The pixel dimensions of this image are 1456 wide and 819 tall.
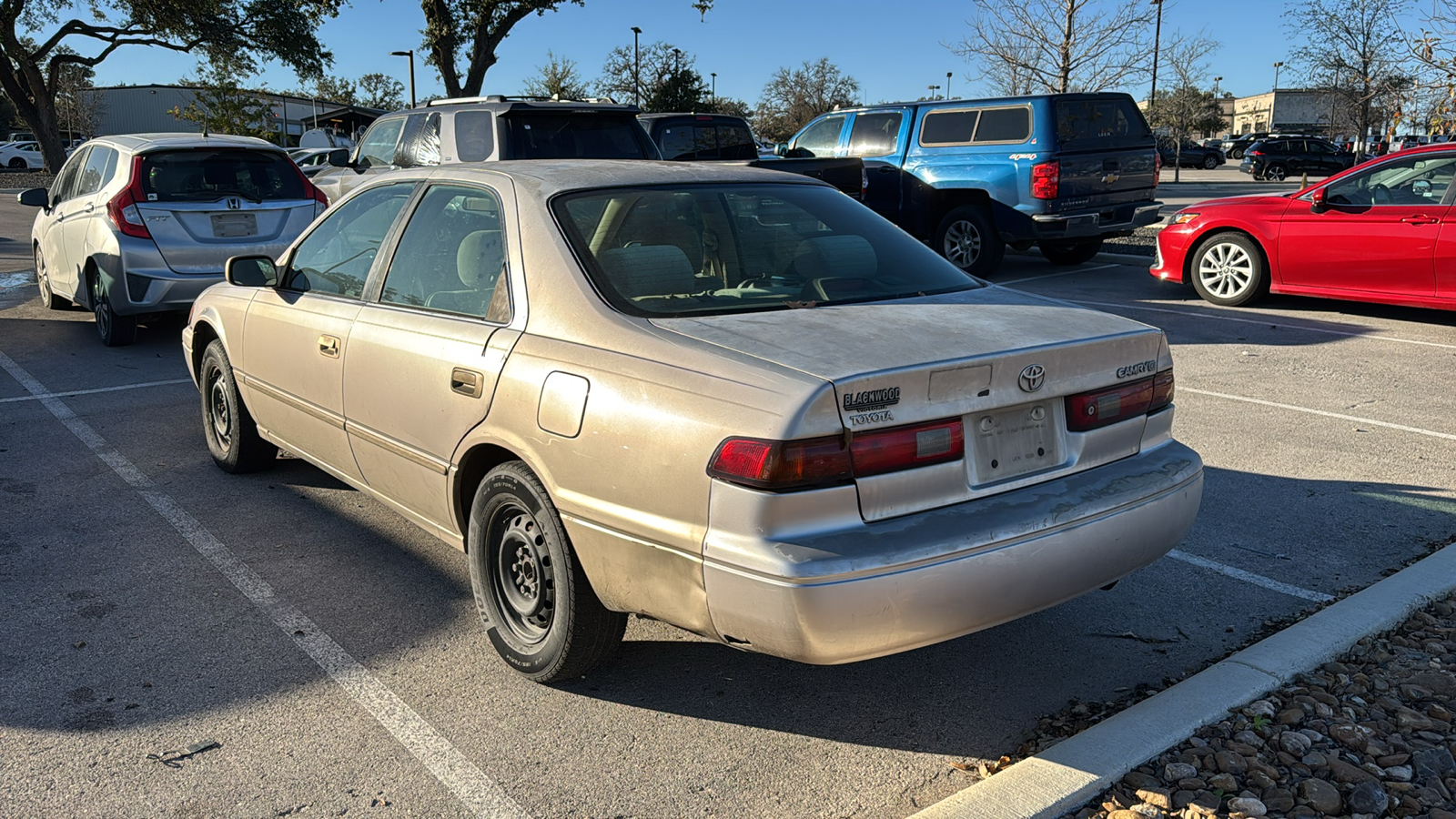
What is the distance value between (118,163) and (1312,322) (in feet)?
33.9

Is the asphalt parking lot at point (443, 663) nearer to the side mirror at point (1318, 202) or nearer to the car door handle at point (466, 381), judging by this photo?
the car door handle at point (466, 381)

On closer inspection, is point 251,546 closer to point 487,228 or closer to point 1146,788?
point 487,228

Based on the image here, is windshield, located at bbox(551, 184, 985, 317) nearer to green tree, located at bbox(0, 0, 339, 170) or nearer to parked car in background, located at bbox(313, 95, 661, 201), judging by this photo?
parked car in background, located at bbox(313, 95, 661, 201)

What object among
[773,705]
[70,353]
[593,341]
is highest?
[593,341]

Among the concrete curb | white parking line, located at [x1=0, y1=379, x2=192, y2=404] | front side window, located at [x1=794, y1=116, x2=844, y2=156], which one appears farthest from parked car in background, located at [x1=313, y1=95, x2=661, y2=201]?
the concrete curb

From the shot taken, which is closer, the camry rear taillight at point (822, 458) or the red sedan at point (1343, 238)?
the camry rear taillight at point (822, 458)

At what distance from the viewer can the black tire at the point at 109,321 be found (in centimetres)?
904

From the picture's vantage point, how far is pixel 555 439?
310cm

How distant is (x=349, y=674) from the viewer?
3504mm

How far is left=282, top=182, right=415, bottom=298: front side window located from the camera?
434 cm

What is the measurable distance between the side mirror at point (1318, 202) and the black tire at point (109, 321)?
1027 cm

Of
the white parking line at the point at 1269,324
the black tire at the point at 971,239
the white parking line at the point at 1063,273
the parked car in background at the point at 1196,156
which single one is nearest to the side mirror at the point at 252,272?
the white parking line at the point at 1269,324

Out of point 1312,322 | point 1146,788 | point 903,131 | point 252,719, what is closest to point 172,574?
point 252,719

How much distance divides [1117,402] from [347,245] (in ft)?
10.2
